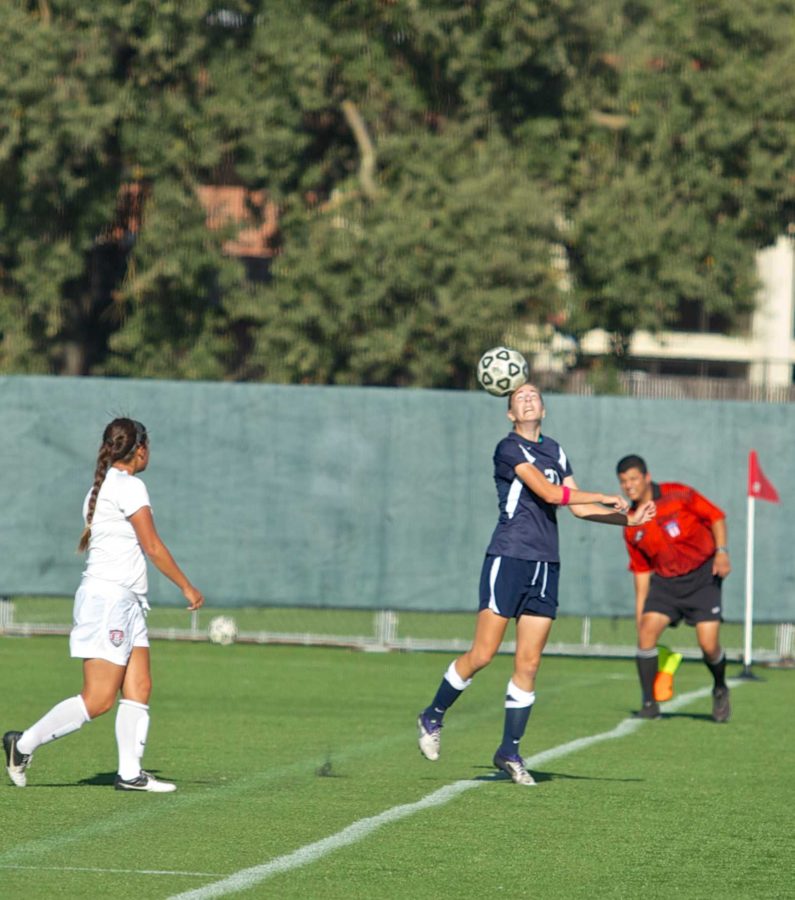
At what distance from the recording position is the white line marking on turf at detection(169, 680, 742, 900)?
6992mm

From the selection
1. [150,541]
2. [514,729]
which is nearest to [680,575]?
[514,729]

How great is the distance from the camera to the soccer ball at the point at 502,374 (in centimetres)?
1070

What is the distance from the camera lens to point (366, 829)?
847cm

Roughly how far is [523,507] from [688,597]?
459cm

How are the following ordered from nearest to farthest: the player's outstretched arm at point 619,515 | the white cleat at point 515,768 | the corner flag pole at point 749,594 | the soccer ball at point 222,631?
1. the player's outstretched arm at point 619,515
2. the white cleat at point 515,768
3. the corner flag pole at point 749,594
4. the soccer ball at point 222,631

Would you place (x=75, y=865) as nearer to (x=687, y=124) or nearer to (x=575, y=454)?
(x=575, y=454)

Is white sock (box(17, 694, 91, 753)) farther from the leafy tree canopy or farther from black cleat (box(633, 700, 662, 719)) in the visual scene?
the leafy tree canopy

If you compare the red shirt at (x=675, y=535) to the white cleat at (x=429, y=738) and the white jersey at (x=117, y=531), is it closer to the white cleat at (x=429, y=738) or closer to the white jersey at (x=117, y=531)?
the white cleat at (x=429, y=738)

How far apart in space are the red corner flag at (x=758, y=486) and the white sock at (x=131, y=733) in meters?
9.90

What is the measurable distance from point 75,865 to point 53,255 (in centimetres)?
2529

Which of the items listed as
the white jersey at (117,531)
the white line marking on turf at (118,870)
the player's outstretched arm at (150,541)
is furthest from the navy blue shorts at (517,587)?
the white line marking on turf at (118,870)

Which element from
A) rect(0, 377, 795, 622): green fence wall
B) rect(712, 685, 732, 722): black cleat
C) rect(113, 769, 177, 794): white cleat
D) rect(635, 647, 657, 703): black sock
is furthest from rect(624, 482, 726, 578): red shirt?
rect(0, 377, 795, 622): green fence wall

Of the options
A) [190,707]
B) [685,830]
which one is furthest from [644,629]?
[685,830]

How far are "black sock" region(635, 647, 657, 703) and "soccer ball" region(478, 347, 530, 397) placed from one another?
414 cm
